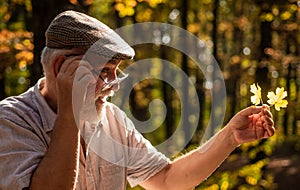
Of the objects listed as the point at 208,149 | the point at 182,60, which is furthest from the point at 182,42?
the point at 208,149

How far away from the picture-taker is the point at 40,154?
→ 82.0 inches

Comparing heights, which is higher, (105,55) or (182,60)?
(105,55)

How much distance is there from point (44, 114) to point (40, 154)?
0.70 feet

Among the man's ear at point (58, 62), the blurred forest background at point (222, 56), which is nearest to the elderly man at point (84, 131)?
the man's ear at point (58, 62)

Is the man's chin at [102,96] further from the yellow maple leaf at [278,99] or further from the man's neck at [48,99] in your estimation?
the yellow maple leaf at [278,99]

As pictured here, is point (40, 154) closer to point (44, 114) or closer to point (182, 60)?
point (44, 114)

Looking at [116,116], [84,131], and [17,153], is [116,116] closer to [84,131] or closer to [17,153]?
[84,131]

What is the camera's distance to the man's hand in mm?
2449

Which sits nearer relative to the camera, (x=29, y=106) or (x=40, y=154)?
(x=40, y=154)

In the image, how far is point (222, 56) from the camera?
44.7ft

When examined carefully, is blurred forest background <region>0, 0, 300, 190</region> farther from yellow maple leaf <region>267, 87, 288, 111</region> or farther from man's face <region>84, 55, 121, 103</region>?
yellow maple leaf <region>267, 87, 288, 111</region>

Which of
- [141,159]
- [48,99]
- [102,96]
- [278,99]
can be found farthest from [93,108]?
[278,99]

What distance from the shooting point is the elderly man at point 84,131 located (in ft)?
6.60

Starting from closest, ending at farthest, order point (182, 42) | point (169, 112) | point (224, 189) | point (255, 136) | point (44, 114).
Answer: point (44, 114), point (255, 136), point (224, 189), point (182, 42), point (169, 112)
